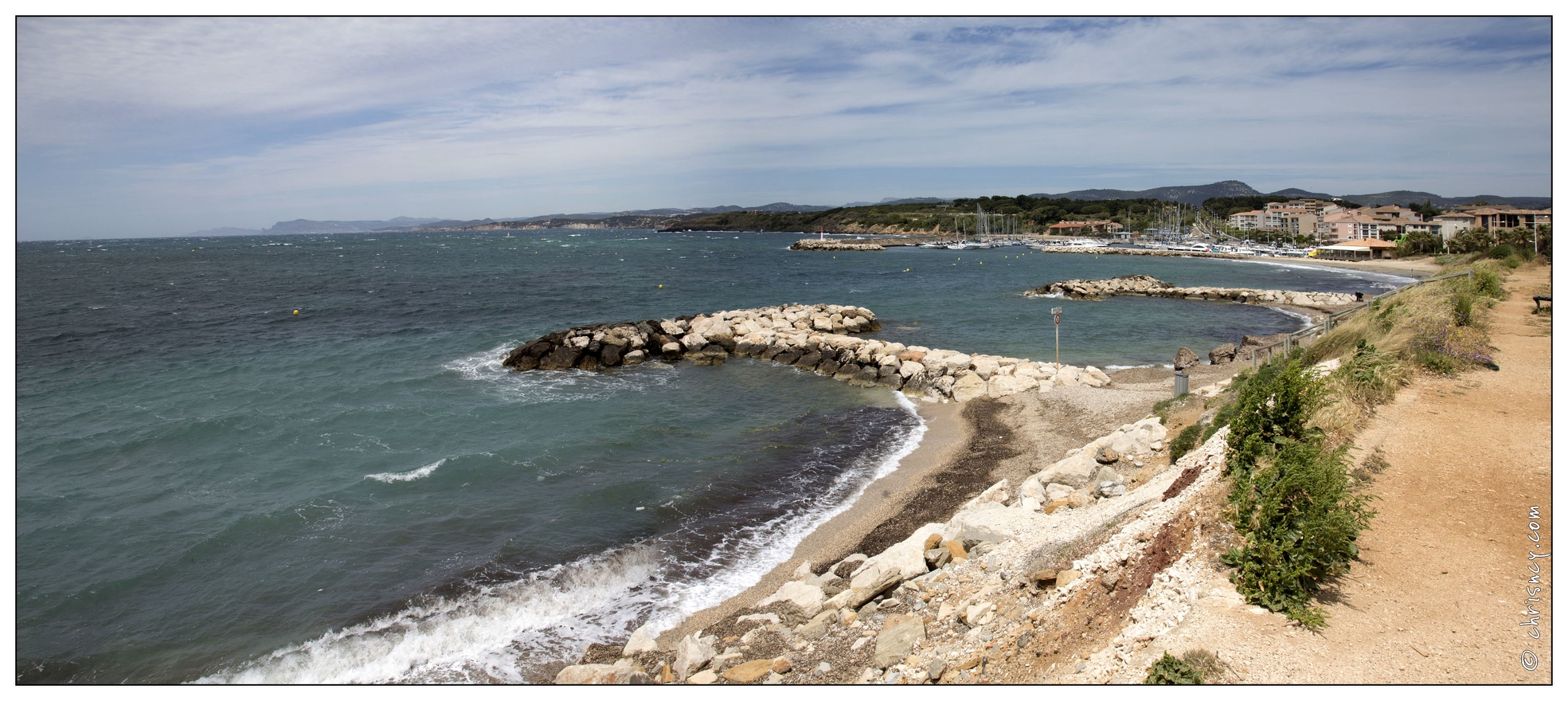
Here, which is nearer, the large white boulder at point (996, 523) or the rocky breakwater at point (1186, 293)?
the large white boulder at point (996, 523)

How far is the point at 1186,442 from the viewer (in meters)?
12.4

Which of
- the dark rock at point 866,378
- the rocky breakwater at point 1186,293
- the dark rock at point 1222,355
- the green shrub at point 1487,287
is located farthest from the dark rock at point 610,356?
the rocky breakwater at point 1186,293

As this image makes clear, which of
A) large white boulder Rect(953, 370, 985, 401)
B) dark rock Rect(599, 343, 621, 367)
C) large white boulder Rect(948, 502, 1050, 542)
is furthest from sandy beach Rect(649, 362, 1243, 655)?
dark rock Rect(599, 343, 621, 367)

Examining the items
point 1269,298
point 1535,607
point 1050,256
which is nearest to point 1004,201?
point 1050,256

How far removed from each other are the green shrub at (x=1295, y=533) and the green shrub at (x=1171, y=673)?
1.26 meters

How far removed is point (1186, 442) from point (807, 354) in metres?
18.2

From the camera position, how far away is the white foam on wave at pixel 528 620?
400 inches

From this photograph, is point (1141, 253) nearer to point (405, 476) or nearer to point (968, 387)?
point (968, 387)

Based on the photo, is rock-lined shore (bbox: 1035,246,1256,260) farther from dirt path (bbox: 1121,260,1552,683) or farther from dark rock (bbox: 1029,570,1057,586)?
dark rock (bbox: 1029,570,1057,586)

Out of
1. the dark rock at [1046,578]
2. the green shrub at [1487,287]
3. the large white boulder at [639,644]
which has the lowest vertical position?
the large white boulder at [639,644]

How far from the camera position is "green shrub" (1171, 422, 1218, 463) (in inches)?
482

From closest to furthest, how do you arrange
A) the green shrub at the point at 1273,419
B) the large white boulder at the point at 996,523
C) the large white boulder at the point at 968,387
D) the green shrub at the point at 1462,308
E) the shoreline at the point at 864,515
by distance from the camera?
the green shrub at the point at 1273,419
the large white boulder at the point at 996,523
the shoreline at the point at 864,515
the green shrub at the point at 1462,308
the large white boulder at the point at 968,387

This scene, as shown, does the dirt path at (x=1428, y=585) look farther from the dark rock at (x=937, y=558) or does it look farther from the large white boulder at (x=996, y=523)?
the dark rock at (x=937, y=558)

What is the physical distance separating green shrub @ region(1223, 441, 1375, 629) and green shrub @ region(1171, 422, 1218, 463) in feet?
15.6
